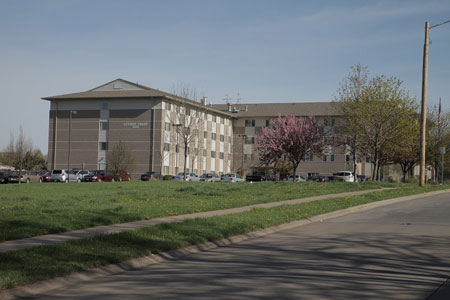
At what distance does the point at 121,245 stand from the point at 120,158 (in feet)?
213

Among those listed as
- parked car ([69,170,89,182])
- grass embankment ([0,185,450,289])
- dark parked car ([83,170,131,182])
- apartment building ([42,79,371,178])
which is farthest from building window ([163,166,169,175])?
grass embankment ([0,185,450,289])

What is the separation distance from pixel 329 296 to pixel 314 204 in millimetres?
14103

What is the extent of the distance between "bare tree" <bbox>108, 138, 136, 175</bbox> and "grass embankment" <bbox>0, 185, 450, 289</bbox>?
5818cm

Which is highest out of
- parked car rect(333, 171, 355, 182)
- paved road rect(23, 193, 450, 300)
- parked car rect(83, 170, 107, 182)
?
parked car rect(333, 171, 355, 182)

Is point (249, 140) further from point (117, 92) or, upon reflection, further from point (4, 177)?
point (4, 177)

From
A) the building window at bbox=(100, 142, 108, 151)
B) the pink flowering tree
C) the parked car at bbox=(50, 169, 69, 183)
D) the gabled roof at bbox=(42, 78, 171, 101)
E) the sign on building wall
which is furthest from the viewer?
the building window at bbox=(100, 142, 108, 151)

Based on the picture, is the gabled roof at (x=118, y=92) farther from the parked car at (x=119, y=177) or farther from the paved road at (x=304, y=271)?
the paved road at (x=304, y=271)

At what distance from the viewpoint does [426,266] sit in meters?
9.57

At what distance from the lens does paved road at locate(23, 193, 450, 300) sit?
7.65 m

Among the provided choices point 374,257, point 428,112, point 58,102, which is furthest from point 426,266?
point 58,102

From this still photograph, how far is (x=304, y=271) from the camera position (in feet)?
30.1

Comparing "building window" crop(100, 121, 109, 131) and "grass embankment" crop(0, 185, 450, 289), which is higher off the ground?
"building window" crop(100, 121, 109, 131)

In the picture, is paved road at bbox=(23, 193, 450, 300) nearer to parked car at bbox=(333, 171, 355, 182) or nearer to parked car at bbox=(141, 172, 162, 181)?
parked car at bbox=(333, 171, 355, 182)

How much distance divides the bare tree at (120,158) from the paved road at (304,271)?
61865mm
